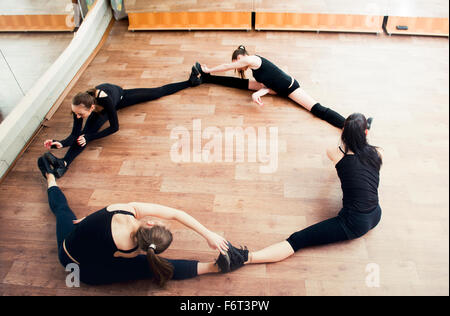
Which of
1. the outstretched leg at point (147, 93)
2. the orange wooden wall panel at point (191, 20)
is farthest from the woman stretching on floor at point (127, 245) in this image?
the orange wooden wall panel at point (191, 20)

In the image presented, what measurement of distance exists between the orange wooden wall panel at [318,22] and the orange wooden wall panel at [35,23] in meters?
1.99

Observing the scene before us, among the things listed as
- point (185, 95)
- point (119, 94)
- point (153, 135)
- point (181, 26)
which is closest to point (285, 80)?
point (185, 95)

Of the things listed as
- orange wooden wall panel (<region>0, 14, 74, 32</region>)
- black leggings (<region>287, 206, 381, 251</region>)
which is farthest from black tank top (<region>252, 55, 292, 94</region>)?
orange wooden wall panel (<region>0, 14, 74, 32</region>)

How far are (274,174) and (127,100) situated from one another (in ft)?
4.68

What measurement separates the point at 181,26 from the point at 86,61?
44.0 inches

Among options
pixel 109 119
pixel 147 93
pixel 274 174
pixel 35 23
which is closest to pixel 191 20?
pixel 147 93

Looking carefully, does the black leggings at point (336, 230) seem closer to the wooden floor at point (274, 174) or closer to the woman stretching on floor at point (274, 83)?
the wooden floor at point (274, 174)

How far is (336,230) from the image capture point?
83.7 inches

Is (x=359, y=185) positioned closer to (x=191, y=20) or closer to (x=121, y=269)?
(x=121, y=269)

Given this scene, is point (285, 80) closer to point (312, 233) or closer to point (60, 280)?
point (312, 233)

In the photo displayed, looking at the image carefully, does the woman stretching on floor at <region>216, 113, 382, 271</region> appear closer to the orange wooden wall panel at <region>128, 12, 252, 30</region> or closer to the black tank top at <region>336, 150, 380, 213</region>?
the black tank top at <region>336, 150, 380, 213</region>

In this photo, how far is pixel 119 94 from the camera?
2.98m

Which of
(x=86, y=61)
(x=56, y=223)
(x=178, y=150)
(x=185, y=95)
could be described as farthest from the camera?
(x=86, y=61)

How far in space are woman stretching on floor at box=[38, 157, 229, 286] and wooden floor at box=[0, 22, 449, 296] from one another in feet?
0.35
